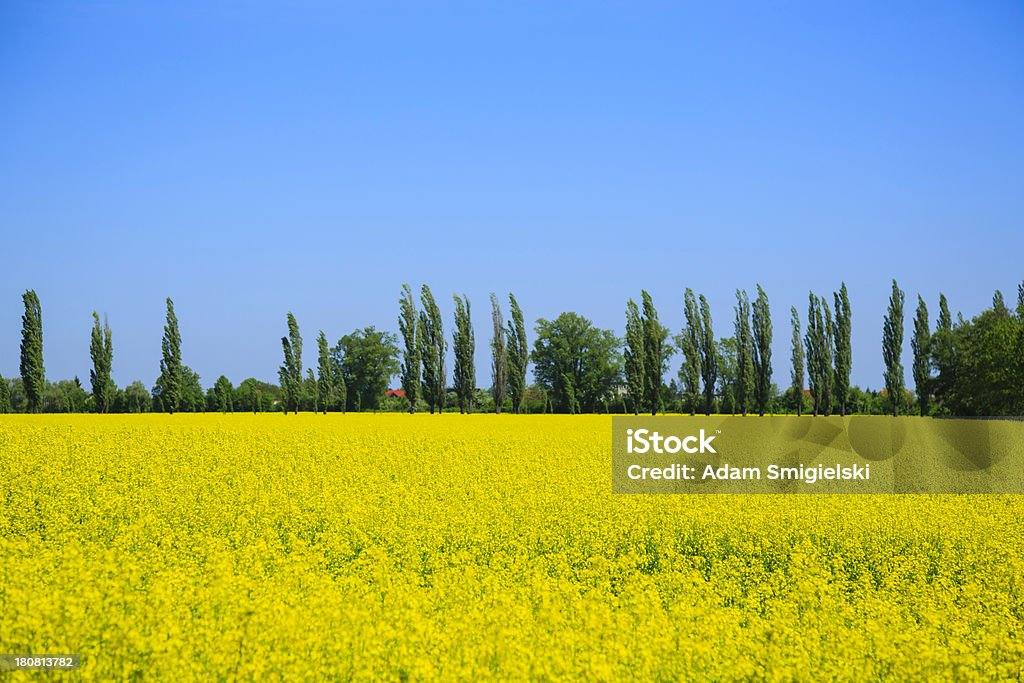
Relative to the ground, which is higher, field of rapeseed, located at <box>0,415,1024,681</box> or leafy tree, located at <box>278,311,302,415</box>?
leafy tree, located at <box>278,311,302,415</box>

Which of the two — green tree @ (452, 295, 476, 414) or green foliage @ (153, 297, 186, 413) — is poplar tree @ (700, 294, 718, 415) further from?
green foliage @ (153, 297, 186, 413)

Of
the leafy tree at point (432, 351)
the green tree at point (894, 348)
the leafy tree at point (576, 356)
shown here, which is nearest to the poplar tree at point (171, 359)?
the leafy tree at point (432, 351)

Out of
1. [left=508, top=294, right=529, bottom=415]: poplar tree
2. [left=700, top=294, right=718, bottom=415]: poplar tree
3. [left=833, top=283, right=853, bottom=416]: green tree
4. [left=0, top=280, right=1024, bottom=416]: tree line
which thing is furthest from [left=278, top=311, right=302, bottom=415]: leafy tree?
[left=833, top=283, right=853, bottom=416]: green tree

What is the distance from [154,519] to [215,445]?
20.4 ft

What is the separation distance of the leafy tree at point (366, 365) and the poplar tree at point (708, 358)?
144 ft

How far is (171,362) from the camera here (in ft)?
180

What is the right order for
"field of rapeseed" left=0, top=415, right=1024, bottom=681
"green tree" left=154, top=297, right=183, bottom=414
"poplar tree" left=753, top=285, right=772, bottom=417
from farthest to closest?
"poplar tree" left=753, top=285, right=772, bottom=417, "green tree" left=154, top=297, right=183, bottom=414, "field of rapeseed" left=0, top=415, right=1024, bottom=681

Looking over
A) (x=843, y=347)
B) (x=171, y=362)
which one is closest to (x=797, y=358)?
(x=843, y=347)

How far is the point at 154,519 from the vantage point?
454 inches

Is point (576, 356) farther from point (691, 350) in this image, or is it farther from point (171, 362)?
point (171, 362)

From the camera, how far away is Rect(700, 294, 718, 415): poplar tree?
5912cm

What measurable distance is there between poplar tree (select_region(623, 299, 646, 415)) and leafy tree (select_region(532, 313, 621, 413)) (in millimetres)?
26493

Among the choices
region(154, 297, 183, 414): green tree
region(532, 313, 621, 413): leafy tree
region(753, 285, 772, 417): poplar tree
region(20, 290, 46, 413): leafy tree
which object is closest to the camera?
region(20, 290, 46, 413): leafy tree

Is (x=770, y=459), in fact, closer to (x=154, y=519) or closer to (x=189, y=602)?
(x=154, y=519)
